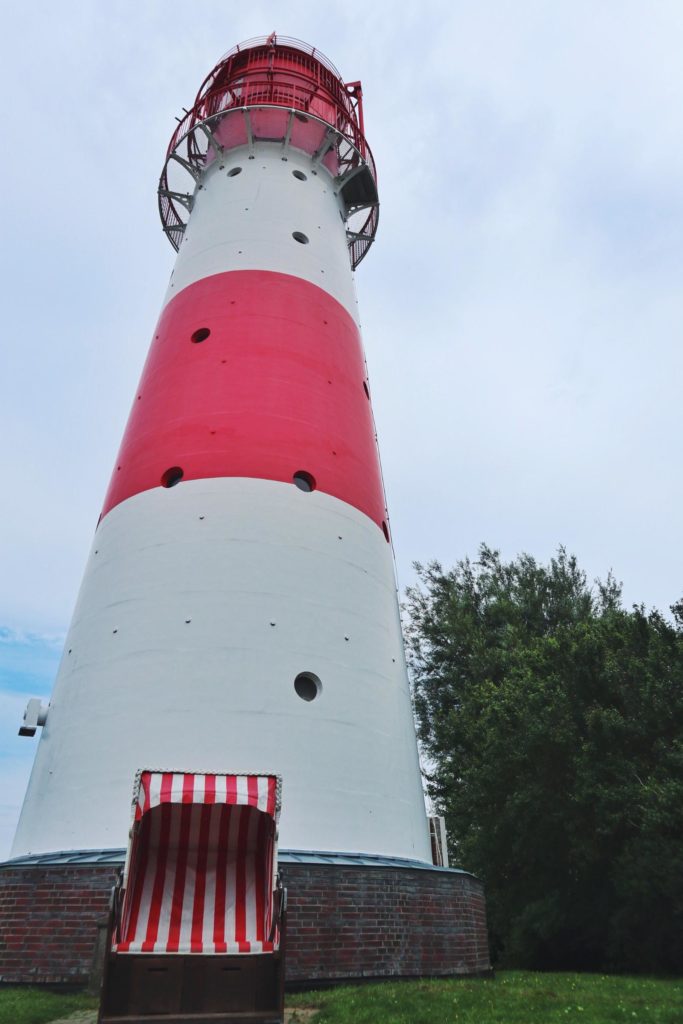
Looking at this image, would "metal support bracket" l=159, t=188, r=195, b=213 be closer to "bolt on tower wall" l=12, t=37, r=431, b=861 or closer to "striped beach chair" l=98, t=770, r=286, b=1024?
"bolt on tower wall" l=12, t=37, r=431, b=861

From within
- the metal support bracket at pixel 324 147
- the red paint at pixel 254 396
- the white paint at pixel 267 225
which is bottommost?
the red paint at pixel 254 396

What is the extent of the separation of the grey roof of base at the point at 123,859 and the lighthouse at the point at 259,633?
2.0 inches

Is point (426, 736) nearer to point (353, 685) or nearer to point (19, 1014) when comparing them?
point (353, 685)

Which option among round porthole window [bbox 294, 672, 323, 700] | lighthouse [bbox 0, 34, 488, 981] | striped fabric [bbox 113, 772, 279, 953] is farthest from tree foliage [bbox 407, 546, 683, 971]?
striped fabric [bbox 113, 772, 279, 953]

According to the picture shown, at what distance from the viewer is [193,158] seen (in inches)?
800

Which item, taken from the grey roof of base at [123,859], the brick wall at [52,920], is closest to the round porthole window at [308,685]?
the grey roof of base at [123,859]

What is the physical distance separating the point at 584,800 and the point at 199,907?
961 cm

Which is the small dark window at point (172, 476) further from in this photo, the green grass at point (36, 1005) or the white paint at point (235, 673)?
the green grass at point (36, 1005)

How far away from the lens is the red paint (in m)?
13.0

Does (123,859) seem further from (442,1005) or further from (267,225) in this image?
(267,225)

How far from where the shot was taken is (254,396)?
13578 millimetres

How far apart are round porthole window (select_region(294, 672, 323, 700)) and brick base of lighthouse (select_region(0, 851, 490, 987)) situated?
7.64 ft

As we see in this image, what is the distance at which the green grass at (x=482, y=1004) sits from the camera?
6984 mm

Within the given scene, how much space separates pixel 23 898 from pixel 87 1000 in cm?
158
